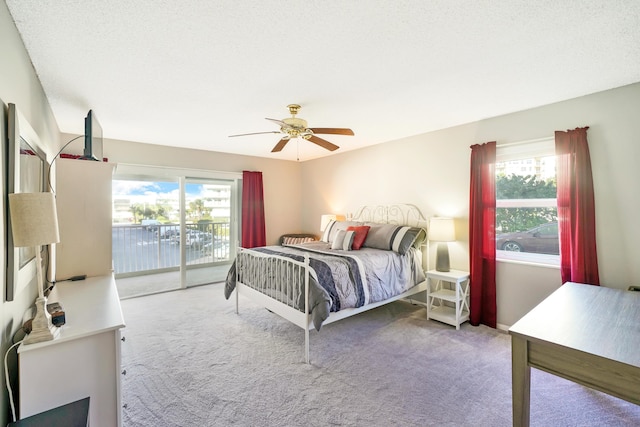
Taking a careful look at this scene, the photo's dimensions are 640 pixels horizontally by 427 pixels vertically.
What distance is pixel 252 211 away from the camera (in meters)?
5.40

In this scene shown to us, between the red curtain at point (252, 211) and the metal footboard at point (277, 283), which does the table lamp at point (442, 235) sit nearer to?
the metal footboard at point (277, 283)

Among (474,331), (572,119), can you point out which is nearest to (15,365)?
(474,331)

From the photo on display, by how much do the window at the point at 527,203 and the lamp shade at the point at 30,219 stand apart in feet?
12.7

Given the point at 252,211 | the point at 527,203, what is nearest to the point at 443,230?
the point at 527,203

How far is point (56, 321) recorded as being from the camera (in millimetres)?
1447

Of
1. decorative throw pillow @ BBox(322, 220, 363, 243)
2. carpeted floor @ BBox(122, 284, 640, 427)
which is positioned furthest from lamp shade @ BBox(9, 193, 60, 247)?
decorative throw pillow @ BBox(322, 220, 363, 243)

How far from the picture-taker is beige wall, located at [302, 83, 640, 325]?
8.05 ft

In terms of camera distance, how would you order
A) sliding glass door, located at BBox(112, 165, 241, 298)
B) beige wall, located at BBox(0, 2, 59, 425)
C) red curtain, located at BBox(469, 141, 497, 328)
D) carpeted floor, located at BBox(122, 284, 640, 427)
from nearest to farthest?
beige wall, located at BBox(0, 2, 59, 425), carpeted floor, located at BBox(122, 284, 640, 427), red curtain, located at BBox(469, 141, 497, 328), sliding glass door, located at BBox(112, 165, 241, 298)

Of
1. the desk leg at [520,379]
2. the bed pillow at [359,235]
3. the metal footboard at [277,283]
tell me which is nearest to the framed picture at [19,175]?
the metal footboard at [277,283]

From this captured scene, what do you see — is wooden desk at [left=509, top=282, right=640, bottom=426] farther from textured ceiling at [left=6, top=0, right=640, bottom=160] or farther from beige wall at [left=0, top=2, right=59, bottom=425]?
beige wall at [left=0, top=2, right=59, bottom=425]

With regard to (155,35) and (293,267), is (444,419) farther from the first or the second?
(155,35)

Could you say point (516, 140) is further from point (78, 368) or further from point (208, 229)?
point (208, 229)

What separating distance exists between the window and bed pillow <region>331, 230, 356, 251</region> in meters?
1.74

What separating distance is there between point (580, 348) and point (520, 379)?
1.04 feet
